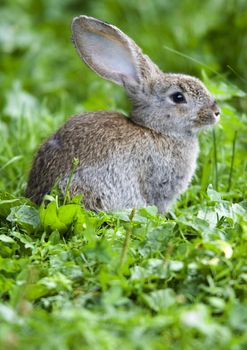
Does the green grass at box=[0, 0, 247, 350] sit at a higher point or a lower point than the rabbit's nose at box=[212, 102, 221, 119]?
lower

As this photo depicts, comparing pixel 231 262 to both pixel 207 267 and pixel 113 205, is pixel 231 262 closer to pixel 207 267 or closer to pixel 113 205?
pixel 207 267

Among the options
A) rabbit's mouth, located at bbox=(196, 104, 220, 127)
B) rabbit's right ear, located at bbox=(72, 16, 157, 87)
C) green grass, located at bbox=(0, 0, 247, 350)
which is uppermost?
rabbit's right ear, located at bbox=(72, 16, 157, 87)

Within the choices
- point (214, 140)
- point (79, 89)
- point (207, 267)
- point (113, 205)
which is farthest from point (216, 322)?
point (79, 89)

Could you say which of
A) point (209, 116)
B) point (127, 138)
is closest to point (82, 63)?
point (209, 116)

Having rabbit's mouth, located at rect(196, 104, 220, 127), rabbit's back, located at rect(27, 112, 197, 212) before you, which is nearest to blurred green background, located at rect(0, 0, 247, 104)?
rabbit's mouth, located at rect(196, 104, 220, 127)

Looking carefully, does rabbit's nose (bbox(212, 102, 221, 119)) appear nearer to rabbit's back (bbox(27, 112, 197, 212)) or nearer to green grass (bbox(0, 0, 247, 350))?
green grass (bbox(0, 0, 247, 350))

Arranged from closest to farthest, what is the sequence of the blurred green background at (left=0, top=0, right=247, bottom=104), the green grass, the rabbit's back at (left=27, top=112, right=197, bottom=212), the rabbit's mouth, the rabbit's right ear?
the green grass
the rabbit's back at (left=27, top=112, right=197, bottom=212)
the rabbit's mouth
the rabbit's right ear
the blurred green background at (left=0, top=0, right=247, bottom=104)

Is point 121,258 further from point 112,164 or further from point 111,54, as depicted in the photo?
point 111,54
